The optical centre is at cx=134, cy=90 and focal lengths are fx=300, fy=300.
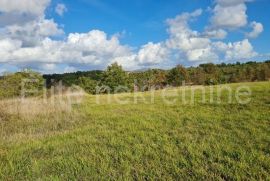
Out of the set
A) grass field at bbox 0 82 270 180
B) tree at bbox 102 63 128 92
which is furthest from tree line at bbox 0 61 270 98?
grass field at bbox 0 82 270 180

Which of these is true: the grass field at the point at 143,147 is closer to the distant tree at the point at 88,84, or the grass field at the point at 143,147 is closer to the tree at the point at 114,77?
the tree at the point at 114,77

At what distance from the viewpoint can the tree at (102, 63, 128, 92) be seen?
67688 mm

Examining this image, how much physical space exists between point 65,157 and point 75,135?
2539 millimetres

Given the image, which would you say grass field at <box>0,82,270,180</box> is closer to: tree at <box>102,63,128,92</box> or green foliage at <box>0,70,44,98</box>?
green foliage at <box>0,70,44,98</box>

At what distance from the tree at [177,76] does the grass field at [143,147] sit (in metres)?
74.3

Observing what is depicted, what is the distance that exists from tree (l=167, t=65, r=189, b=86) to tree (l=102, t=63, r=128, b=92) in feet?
72.3

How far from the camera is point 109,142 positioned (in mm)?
9094

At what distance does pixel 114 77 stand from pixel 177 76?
26.1 meters

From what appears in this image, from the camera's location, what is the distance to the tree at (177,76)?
87625 mm

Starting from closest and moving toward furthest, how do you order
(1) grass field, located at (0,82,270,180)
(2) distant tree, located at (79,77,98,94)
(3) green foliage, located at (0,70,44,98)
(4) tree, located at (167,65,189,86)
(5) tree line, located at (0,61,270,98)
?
(1) grass field, located at (0,82,270,180) < (3) green foliage, located at (0,70,44,98) < (5) tree line, located at (0,61,270,98) < (2) distant tree, located at (79,77,98,94) < (4) tree, located at (167,65,189,86)

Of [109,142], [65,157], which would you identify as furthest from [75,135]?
[65,157]

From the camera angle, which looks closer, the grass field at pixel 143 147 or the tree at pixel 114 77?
the grass field at pixel 143 147

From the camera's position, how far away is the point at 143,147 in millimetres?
8203

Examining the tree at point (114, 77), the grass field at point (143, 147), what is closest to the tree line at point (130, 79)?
the tree at point (114, 77)
